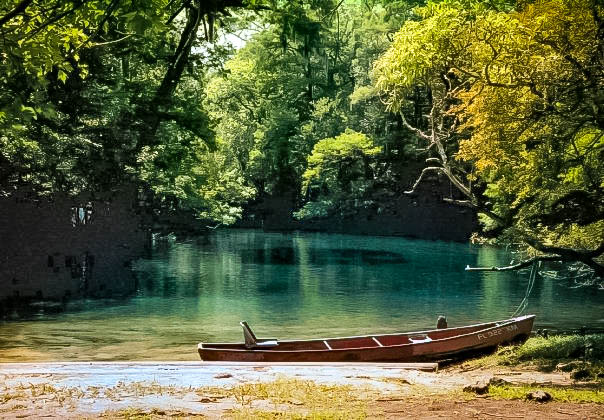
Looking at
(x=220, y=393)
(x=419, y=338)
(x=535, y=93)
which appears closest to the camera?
(x=220, y=393)

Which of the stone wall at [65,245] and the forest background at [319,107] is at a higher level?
the forest background at [319,107]

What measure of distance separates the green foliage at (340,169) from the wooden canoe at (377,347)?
1591 inches

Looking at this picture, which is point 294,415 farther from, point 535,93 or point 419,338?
point 419,338

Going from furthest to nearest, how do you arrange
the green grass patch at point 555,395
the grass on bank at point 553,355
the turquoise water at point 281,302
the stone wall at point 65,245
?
the stone wall at point 65,245, the turquoise water at point 281,302, the grass on bank at point 553,355, the green grass patch at point 555,395

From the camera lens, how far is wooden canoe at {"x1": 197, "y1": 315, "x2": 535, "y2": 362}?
52.5 feet

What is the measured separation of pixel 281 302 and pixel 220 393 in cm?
2218

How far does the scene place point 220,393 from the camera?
854cm

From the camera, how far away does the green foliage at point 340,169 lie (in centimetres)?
5925

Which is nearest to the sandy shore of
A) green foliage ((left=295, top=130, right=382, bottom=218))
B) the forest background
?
the forest background

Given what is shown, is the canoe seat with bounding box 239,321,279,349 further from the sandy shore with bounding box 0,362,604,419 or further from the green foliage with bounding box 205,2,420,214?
the green foliage with bounding box 205,2,420,214

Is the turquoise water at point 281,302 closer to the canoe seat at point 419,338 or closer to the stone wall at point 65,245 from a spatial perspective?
the stone wall at point 65,245

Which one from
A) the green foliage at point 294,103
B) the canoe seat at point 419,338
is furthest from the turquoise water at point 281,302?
the green foliage at point 294,103

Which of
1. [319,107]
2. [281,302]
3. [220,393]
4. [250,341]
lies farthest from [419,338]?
[319,107]

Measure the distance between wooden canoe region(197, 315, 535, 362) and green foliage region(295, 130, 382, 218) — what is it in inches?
1591
